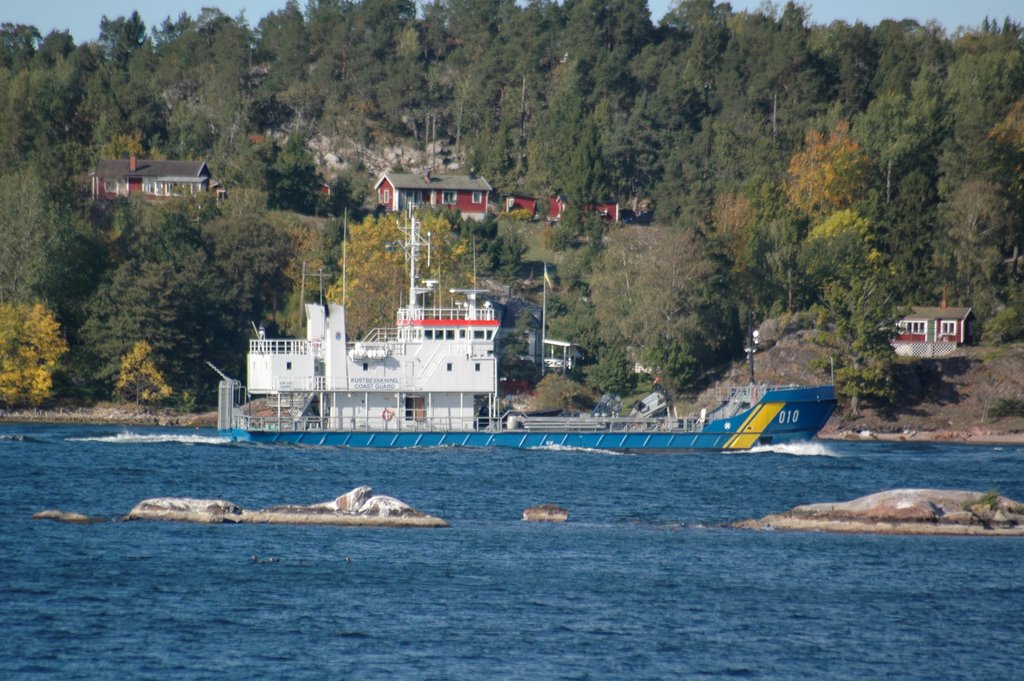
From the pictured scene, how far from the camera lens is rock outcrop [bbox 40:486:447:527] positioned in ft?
102

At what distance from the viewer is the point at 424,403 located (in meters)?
48.8

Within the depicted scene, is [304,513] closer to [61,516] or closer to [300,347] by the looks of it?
[61,516]

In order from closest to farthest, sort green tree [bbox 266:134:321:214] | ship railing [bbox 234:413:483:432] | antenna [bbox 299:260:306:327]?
ship railing [bbox 234:413:483:432], antenna [bbox 299:260:306:327], green tree [bbox 266:134:321:214]

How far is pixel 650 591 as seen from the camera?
2516cm

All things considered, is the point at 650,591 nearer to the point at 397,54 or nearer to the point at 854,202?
the point at 854,202

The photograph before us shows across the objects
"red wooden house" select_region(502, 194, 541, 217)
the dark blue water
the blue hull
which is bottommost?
the dark blue water

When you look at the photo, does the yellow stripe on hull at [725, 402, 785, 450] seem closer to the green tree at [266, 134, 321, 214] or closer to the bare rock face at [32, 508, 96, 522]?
the bare rock face at [32, 508, 96, 522]

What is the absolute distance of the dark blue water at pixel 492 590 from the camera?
2048 centimetres

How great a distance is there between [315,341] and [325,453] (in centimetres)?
452

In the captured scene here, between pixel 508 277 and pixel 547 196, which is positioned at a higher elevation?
pixel 547 196

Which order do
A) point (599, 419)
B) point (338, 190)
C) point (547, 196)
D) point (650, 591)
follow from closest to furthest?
point (650, 591)
point (599, 419)
point (338, 190)
point (547, 196)

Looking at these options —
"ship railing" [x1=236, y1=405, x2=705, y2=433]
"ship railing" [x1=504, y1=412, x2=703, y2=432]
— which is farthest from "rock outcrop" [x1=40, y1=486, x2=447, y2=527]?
"ship railing" [x1=504, y1=412, x2=703, y2=432]

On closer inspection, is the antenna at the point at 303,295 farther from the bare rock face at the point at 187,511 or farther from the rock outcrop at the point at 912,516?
the rock outcrop at the point at 912,516

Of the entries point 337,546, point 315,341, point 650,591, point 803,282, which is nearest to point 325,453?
point 315,341
